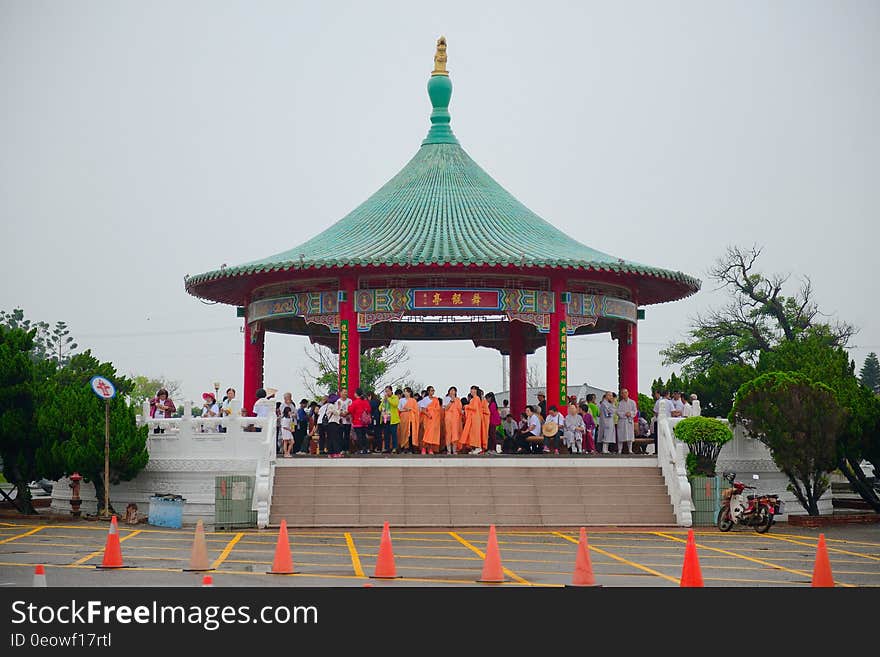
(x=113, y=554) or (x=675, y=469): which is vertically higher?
(x=675, y=469)

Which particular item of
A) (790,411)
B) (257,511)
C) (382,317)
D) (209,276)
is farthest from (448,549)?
(209,276)

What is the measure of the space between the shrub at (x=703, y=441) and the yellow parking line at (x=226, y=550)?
8691 millimetres

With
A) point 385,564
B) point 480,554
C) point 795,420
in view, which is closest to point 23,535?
point 480,554

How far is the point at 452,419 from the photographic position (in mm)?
27172

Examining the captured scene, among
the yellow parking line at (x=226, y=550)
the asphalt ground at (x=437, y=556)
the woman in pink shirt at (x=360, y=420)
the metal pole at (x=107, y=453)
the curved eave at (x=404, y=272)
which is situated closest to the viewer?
the asphalt ground at (x=437, y=556)

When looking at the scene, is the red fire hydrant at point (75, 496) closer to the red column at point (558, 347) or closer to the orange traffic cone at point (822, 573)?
the red column at point (558, 347)

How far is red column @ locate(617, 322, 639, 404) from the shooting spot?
34656 mm

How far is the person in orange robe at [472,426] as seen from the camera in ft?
89.7

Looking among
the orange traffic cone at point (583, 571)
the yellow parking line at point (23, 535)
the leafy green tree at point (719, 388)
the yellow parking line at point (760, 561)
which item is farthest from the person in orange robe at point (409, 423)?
the leafy green tree at point (719, 388)

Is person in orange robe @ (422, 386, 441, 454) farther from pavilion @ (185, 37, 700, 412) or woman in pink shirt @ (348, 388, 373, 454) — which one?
pavilion @ (185, 37, 700, 412)

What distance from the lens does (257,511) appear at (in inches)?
943

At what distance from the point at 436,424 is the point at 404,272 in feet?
17.4

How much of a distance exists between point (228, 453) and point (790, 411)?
10.8m

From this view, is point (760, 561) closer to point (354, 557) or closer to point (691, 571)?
point (691, 571)
